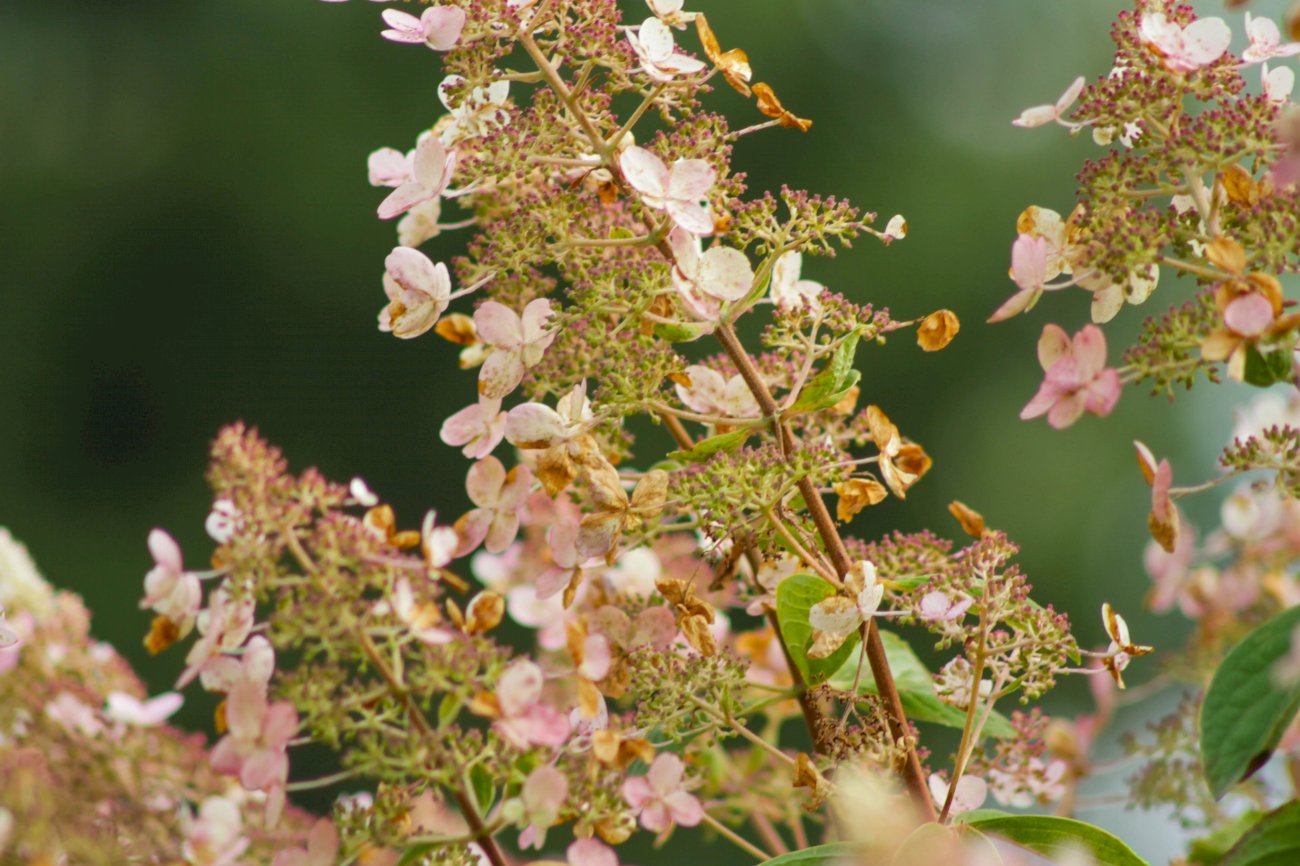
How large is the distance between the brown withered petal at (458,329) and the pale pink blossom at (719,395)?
0.10 m

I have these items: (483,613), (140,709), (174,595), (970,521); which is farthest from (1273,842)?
(140,709)

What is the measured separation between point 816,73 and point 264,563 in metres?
7.21

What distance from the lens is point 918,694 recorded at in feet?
1.68

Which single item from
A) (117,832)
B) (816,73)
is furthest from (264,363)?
(117,832)

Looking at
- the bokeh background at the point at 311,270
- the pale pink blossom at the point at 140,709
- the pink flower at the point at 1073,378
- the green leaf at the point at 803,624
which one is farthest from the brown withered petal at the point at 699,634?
the bokeh background at the point at 311,270

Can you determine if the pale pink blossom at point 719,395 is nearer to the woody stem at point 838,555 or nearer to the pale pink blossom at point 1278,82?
the woody stem at point 838,555

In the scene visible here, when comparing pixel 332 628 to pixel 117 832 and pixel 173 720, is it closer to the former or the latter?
pixel 117 832

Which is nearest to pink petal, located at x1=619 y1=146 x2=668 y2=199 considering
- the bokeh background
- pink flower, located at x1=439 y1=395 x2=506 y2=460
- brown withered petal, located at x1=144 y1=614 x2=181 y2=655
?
pink flower, located at x1=439 y1=395 x2=506 y2=460

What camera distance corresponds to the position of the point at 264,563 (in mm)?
385

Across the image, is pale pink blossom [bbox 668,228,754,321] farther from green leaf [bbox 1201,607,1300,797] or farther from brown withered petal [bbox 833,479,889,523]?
green leaf [bbox 1201,607,1300,797]

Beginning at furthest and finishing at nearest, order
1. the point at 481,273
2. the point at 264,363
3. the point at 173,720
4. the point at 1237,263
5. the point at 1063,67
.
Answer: the point at 1063,67, the point at 264,363, the point at 173,720, the point at 481,273, the point at 1237,263

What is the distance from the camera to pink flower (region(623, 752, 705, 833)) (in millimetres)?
440

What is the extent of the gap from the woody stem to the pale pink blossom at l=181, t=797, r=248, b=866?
25 centimetres

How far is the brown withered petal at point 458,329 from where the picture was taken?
1.74 ft
